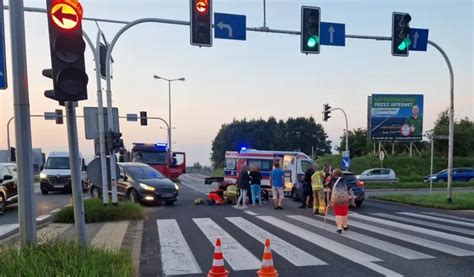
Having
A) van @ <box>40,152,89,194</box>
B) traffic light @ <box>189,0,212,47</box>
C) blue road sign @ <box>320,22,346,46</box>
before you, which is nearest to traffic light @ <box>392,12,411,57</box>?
blue road sign @ <box>320,22,346,46</box>

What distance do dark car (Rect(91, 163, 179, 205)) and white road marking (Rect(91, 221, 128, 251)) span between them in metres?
5.33

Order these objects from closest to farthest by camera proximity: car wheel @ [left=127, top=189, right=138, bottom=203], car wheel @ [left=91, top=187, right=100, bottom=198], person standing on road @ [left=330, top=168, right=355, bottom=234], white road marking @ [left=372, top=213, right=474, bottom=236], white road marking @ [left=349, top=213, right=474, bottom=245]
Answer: white road marking @ [left=349, top=213, right=474, bottom=245] → person standing on road @ [left=330, top=168, right=355, bottom=234] → white road marking @ [left=372, top=213, right=474, bottom=236] → car wheel @ [left=127, top=189, right=138, bottom=203] → car wheel @ [left=91, top=187, right=100, bottom=198]

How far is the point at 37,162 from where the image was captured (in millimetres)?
37844

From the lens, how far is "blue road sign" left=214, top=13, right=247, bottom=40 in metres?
12.5

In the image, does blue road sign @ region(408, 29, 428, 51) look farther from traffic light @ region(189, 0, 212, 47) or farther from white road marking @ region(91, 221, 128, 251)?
white road marking @ region(91, 221, 128, 251)

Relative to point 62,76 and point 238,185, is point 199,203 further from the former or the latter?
point 62,76

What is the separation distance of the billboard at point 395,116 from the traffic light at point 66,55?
1396 inches

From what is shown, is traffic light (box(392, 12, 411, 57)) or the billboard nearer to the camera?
traffic light (box(392, 12, 411, 57))

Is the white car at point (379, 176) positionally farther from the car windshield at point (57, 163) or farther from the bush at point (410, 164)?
the car windshield at point (57, 163)

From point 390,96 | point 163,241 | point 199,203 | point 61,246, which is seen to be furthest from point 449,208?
point 390,96

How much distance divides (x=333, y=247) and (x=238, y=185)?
9027 millimetres

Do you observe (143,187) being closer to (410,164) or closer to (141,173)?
(141,173)

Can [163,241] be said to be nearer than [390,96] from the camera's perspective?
Yes

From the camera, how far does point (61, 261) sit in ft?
16.0
